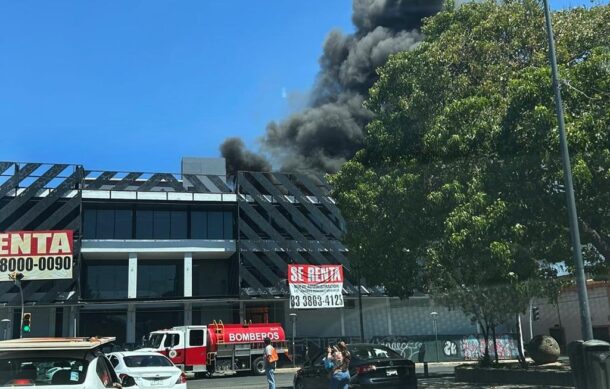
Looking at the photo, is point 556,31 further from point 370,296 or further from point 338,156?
point 338,156

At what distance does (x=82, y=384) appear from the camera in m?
6.18

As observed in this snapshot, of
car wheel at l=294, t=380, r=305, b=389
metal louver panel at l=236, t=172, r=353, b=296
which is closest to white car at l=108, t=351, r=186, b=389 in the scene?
car wheel at l=294, t=380, r=305, b=389

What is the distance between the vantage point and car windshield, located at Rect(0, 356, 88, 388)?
6.22 metres

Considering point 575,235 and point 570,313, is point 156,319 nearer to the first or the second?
point 570,313

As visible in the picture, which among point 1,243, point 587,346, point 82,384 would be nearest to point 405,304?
point 1,243

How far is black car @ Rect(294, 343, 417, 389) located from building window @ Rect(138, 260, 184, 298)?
26.9 metres

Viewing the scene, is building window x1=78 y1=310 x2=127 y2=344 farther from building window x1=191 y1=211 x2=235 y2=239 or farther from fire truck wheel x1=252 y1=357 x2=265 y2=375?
fire truck wheel x1=252 y1=357 x2=265 y2=375

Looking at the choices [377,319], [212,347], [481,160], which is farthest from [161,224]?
[481,160]

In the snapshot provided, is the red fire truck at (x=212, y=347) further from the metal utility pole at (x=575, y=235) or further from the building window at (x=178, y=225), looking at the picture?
the metal utility pole at (x=575, y=235)

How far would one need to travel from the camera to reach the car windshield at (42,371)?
20.4 feet

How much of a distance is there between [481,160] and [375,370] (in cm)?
580

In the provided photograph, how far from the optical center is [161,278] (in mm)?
40156

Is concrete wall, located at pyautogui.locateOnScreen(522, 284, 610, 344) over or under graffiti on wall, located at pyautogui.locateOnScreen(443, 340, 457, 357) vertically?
over

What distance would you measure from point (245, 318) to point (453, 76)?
27.5 meters
